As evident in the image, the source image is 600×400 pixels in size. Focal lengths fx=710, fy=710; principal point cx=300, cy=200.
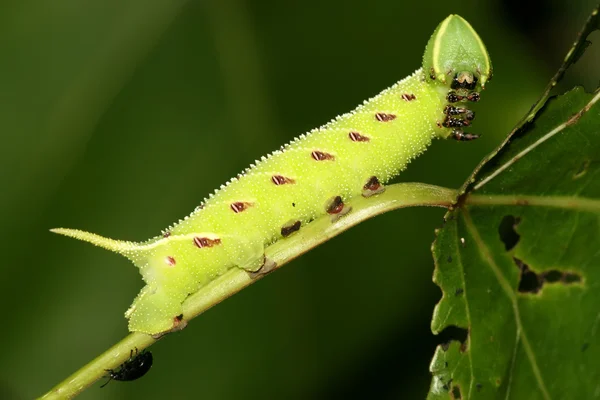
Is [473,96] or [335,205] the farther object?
[473,96]

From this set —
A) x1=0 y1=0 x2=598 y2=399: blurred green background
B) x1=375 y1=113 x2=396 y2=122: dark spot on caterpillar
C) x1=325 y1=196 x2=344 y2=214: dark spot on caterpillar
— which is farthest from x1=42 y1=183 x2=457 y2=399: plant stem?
x1=0 y1=0 x2=598 y2=399: blurred green background

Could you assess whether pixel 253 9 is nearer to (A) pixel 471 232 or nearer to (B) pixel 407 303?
(B) pixel 407 303

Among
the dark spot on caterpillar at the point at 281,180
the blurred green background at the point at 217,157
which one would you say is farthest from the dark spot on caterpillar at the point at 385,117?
the blurred green background at the point at 217,157

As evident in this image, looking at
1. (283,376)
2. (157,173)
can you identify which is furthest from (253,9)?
(283,376)

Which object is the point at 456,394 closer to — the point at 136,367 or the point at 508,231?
the point at 508,231

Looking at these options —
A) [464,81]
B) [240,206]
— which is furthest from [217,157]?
[464,81]

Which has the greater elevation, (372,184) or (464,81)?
(464,81)

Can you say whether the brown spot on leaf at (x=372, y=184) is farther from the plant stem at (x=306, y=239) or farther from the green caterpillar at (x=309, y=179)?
the plant stem at (x=306, y=239)

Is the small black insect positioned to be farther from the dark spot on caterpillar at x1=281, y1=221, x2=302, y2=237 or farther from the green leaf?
the green leaf
